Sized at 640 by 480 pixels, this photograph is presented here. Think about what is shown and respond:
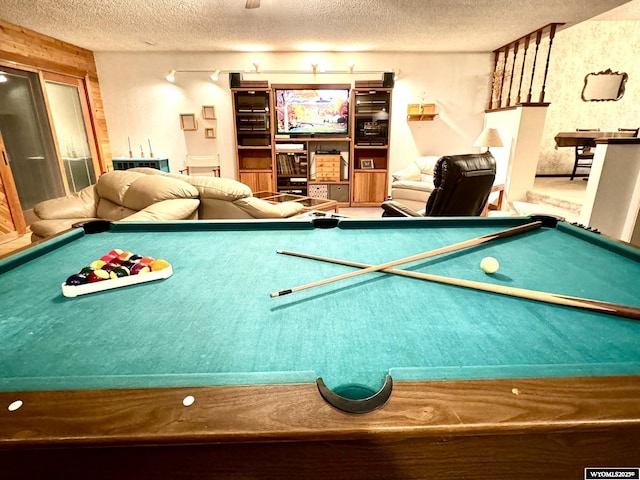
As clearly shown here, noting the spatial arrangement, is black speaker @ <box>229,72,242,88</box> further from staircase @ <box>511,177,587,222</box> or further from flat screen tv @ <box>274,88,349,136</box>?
staircase @ <box>511,177,587,222</box>

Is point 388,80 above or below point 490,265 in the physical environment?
above

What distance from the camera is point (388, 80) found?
5.33 m

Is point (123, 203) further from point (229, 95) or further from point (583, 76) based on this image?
point (583, 76)

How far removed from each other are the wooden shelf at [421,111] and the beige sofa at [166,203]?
368cm

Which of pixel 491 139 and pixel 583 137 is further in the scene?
pixel 583 137

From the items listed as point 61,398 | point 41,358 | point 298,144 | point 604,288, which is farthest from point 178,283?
point 298,144

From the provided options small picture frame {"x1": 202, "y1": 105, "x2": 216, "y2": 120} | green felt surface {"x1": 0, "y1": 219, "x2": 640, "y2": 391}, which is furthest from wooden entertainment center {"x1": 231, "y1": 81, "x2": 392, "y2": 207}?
green felt surface {"x1": 0, "y1": 219, "x2": 640, "y2": 391}

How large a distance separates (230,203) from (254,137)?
350 cm

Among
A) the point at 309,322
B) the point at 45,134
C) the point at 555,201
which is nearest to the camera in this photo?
the point at 309,322

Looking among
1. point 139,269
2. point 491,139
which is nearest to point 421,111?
point 491,139

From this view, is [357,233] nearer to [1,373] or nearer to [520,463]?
[520,463]

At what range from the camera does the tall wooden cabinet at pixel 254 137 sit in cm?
555

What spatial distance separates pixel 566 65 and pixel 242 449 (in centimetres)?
786

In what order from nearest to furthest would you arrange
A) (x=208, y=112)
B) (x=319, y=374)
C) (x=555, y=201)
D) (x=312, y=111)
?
(x=319, y=374)
(x=555, y=201)
(x=312, y=111)
(x=208, y=112)
